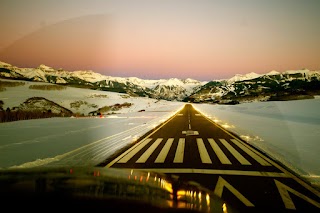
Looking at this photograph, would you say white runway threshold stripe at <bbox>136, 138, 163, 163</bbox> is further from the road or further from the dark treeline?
the dark treeline

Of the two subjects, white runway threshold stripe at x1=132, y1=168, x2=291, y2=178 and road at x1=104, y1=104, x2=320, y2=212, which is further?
white runway threshold stripe at x1=132, y1=168, x2=291, y2=178

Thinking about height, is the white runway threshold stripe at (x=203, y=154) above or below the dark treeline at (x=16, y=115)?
below

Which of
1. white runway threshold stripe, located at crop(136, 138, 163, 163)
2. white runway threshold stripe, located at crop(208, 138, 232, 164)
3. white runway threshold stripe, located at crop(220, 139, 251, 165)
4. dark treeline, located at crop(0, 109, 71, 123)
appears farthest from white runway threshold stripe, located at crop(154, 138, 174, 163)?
dark treeline, located at crop(0, 109, 71, 123)

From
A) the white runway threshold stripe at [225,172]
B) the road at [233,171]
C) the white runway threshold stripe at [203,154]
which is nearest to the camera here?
the road at [233,171]

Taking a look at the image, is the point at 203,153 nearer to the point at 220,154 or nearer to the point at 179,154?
the point at 220,154

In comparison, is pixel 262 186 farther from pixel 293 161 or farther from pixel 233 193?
pixel 293 161

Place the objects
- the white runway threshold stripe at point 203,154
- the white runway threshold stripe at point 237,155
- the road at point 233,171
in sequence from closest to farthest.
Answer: the road at point 233,171
the white runway threshold stripe at point 237,155
the white runway threshold stripe at point 203,154

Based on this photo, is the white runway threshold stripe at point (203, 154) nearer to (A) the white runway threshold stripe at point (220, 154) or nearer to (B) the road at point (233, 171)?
(B) the road at point (233, 171)

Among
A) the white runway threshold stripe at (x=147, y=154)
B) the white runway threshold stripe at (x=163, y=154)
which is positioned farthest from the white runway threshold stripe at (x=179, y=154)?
the white runway threshold stripe at (x=147, y=154)

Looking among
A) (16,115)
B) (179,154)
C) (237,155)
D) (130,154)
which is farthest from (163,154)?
(16,115)
